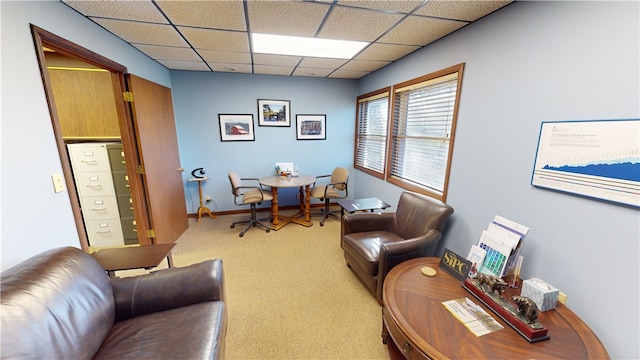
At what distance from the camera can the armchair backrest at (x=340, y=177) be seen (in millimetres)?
3833

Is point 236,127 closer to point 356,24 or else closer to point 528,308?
point 356,24

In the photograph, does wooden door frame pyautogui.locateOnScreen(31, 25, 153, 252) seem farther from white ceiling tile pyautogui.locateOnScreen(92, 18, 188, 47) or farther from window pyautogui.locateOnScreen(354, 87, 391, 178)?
window pyautogui.locateOnScreen(354, 87, 391, 178)

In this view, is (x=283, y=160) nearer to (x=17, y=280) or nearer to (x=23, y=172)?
(x=23, y=172)

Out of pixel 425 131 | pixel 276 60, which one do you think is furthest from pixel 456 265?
pixel 276 60

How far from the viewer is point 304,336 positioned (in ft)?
5.65

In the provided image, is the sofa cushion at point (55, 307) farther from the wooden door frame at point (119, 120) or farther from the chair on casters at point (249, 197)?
the chair on casters at point (249, 197)

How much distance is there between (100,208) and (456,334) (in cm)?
386

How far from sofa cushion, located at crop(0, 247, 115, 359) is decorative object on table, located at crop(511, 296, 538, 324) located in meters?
2.09

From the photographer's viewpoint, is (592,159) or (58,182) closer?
(592,159)

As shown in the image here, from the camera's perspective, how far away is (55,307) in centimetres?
101

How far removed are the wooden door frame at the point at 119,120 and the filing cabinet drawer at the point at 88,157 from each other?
54 centimetres

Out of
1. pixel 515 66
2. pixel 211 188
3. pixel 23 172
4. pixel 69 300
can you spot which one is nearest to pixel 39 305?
pixel 69 300

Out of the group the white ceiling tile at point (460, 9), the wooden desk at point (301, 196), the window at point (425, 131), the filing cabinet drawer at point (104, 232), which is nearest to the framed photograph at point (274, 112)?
the wooden desk at point (301, 196)

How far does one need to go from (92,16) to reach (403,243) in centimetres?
308
